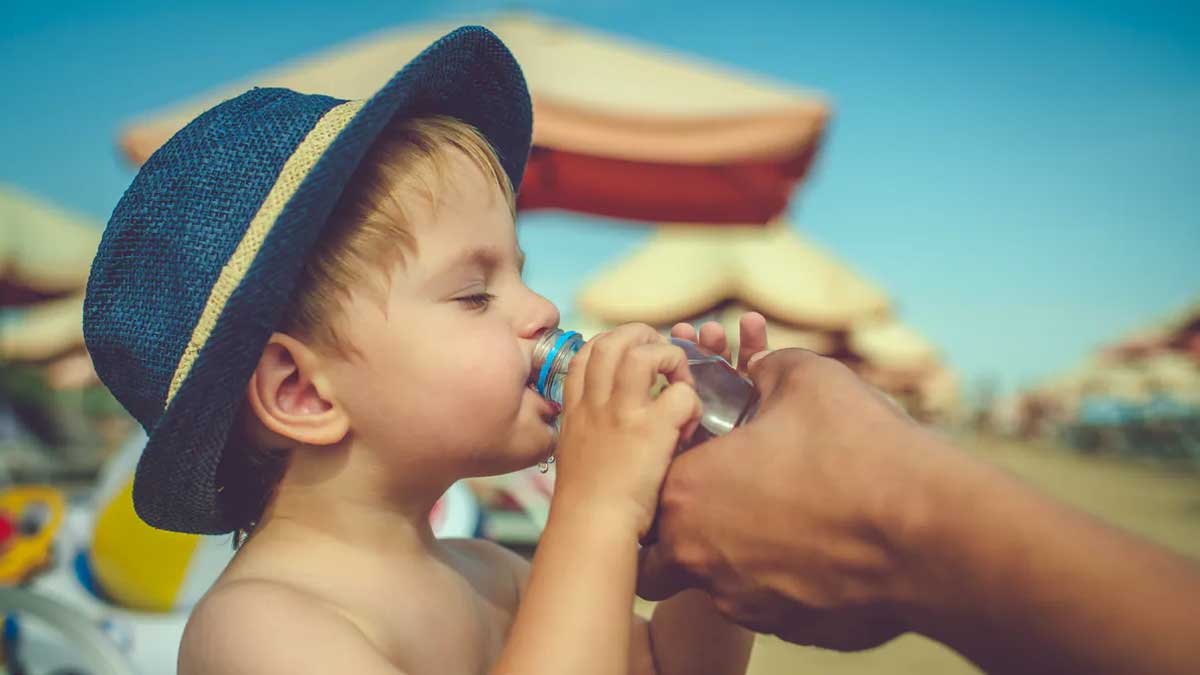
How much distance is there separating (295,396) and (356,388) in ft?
0.30

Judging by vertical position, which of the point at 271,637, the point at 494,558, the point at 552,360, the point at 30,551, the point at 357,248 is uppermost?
the point at 357,248

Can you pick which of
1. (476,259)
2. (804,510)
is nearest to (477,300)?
(476,259)

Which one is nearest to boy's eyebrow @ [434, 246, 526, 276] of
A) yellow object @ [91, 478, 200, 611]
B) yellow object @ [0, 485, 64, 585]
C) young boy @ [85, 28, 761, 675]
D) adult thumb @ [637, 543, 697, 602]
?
young boy @ [85, 28, 761, 675]

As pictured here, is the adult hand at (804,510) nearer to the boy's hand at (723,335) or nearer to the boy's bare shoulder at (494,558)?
the boy's hand at (723,335)

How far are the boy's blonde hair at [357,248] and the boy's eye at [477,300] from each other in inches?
3.9

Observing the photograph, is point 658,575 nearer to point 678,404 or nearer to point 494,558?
point 678,404

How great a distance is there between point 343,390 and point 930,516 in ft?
2.44

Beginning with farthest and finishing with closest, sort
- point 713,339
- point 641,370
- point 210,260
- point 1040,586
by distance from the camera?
point 713,339 < point 210,260 < point 641,370 < point 1040,586

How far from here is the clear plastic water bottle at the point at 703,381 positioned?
40.8 inches

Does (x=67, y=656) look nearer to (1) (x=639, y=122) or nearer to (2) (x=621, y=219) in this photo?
(1) (x=639, y=122)

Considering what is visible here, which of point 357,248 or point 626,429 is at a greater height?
point 357,248

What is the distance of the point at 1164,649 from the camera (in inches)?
23.0

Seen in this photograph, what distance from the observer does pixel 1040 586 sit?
2.09 ft

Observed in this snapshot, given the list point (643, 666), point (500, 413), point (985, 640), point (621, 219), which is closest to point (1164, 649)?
point (985, 640)
